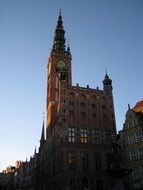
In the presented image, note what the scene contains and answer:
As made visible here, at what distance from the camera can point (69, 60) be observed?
2835 inches

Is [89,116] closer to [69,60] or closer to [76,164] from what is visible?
[76,164]

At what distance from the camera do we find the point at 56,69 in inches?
2709

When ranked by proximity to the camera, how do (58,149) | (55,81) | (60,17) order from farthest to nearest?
(60,17)
(55,81)
(58,149)

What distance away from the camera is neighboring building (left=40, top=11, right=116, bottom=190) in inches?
1865

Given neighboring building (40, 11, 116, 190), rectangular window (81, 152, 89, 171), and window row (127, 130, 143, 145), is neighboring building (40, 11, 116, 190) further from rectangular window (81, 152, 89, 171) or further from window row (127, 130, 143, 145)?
window row (127, 130, 143, 145)

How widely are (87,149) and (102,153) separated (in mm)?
3220

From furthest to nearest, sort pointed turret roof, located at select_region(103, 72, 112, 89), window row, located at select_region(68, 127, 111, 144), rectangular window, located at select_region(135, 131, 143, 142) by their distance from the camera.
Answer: pointed turret roof, located at select_region(103, 72, 112, 89)
window row, located at select_region(68, 127, 111, 144)
rectangular window, located at select_region(135, 131, 143, 142)

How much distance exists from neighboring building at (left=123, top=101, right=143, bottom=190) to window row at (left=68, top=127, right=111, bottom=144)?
16.8 feet

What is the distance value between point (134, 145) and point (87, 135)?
9927 mm

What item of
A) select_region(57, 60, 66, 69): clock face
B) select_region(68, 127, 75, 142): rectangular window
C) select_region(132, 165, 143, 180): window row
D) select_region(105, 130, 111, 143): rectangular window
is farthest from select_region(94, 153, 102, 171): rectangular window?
select_region(57, 60, 66, 69): clock face

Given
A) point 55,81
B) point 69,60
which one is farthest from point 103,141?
point 69,60

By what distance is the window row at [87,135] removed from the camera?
1984 inches

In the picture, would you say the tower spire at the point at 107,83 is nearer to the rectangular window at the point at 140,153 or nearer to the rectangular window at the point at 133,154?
the rectangular window at the point at 133,154

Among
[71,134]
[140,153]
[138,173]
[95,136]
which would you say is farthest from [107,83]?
[138,173]
